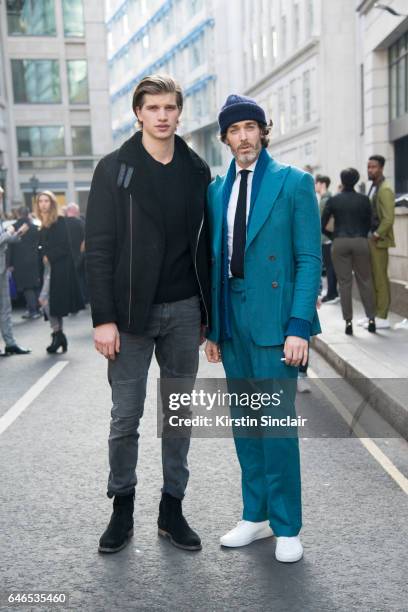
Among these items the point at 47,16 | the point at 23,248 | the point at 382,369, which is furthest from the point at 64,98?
the point at 382,369

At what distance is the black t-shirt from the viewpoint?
12.0 feet

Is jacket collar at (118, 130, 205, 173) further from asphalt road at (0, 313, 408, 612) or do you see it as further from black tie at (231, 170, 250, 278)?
asphalt road at (0, 313, 408, 612)

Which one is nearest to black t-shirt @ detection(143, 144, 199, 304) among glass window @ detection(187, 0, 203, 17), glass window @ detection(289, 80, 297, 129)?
glass window @ detection(289, 80, 297, 129)

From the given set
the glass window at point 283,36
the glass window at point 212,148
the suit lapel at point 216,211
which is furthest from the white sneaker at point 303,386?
the glass window at point 212,148

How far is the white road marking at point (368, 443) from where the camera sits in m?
4.77

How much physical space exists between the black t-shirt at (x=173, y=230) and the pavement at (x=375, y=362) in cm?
266

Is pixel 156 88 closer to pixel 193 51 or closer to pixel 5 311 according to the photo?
pixel 5 311

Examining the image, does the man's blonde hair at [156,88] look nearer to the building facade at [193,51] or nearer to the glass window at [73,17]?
the building facade at [193,51]

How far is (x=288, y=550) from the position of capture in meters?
3.59

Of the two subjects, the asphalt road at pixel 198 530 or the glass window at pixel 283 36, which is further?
the glass window at pixel 283 36

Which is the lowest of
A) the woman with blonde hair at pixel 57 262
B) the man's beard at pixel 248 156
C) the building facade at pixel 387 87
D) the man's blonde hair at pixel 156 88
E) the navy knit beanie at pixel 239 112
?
the woman with blonde hair at pixel 57 262

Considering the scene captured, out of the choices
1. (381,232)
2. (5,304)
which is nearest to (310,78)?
(381,232)

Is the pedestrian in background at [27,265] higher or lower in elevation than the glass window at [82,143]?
lower

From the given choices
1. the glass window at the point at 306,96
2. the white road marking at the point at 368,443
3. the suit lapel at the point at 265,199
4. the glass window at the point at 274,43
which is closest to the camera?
the suit lapel at the point at 265,199
